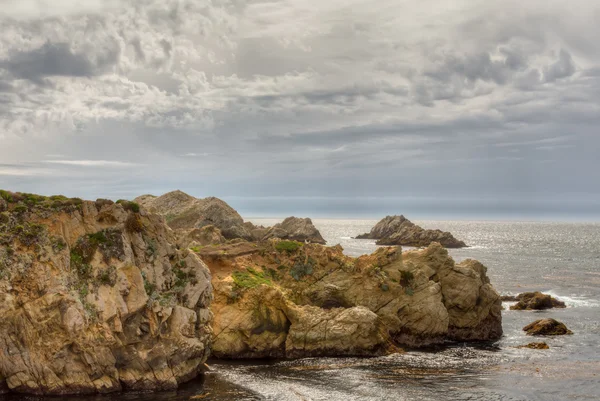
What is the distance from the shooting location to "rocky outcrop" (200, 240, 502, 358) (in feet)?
155

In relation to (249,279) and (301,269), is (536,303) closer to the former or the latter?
(301,269)

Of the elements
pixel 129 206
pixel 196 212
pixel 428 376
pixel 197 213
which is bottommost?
pixel 428 376

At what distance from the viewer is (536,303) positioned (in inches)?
3019

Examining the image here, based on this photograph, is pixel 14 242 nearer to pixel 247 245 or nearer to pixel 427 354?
pixel 247 245

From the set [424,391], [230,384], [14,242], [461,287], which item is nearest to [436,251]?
[461,287]

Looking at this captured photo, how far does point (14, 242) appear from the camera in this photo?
34.9 meters

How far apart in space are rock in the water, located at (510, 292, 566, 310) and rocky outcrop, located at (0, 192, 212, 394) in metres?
52.0

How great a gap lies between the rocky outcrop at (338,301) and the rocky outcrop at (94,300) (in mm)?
8345

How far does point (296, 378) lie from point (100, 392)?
44.3 ft

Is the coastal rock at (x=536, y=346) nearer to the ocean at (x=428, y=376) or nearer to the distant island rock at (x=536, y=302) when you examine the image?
the ocean at (x=428, y=376)

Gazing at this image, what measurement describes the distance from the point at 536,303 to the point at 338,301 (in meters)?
36.6

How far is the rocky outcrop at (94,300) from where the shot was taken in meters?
33.1

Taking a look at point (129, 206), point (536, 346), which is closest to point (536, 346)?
point (536, 346)

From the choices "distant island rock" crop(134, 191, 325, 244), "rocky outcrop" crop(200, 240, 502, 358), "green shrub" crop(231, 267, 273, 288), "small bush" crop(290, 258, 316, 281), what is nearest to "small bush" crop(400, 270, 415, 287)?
"rocky outcrop" crop(200, 240, 502, 358)
